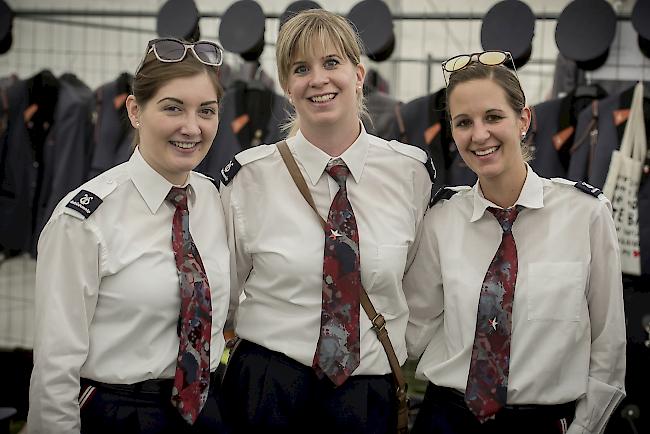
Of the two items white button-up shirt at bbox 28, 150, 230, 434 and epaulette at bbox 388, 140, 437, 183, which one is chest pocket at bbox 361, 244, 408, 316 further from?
white button-up shirt at bbox 28, 150, 230, 434

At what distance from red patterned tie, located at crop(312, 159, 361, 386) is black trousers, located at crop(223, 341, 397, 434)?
57mm

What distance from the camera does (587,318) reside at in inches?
79.3

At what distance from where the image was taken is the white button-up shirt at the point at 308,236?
6.68 ft

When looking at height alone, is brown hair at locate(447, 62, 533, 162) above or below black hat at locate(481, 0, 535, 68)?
below

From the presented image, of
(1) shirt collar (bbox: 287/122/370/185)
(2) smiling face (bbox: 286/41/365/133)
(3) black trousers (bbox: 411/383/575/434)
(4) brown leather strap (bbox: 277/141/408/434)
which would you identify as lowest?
(3) black trousers (bbox: 411/383/575/434)

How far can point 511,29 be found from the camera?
314cm

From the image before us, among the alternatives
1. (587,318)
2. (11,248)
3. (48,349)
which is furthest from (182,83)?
(11,248)

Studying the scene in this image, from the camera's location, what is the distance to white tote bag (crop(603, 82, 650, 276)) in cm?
286

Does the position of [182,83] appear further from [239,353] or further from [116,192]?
[239,353]

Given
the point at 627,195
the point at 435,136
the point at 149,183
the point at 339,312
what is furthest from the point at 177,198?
the point at 627,195

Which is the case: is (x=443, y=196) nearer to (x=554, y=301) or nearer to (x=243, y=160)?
(x=554, y=301)

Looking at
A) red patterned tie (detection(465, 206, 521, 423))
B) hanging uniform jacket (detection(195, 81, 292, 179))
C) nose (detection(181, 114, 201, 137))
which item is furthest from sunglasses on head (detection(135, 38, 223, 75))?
hanging uniform jacket (detection(195, 81, 292, 179))

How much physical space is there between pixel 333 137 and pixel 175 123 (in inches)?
19.1

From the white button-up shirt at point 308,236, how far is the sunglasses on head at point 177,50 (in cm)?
35
